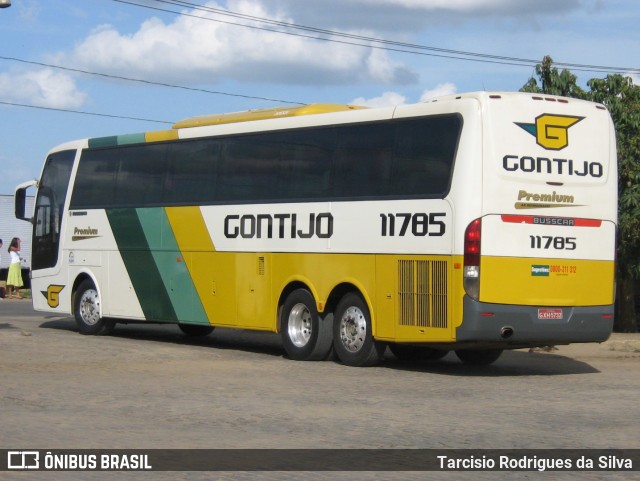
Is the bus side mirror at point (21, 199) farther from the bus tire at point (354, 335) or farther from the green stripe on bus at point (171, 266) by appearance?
the bus tire at point (354, 335)

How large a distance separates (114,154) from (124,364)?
6531mm

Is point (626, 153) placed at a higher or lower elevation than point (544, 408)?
higher

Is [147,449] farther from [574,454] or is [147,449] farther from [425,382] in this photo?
[425,382]

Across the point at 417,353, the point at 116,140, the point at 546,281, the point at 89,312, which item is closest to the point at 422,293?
the point at 546,281

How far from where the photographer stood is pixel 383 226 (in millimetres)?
17312

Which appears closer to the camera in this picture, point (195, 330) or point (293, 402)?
point (293, 402)

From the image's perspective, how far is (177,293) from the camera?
70.1 ft

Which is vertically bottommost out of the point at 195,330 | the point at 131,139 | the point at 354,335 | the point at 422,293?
the point at 195,330

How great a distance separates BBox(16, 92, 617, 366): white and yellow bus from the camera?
640 inches

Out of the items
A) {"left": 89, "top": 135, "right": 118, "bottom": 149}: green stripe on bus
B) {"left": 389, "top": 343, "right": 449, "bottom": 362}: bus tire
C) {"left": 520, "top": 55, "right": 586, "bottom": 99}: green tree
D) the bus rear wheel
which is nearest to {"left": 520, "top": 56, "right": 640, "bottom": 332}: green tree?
{"left": 520, "top": 55, "right": 586, "bottom": 99}: green tree

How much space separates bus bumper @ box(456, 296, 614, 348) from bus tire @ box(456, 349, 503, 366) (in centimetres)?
173

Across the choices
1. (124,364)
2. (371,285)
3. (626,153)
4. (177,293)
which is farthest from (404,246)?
(626,153)

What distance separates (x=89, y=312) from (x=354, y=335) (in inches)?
284

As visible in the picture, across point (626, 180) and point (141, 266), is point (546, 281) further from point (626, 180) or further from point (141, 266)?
point (626, 180)
